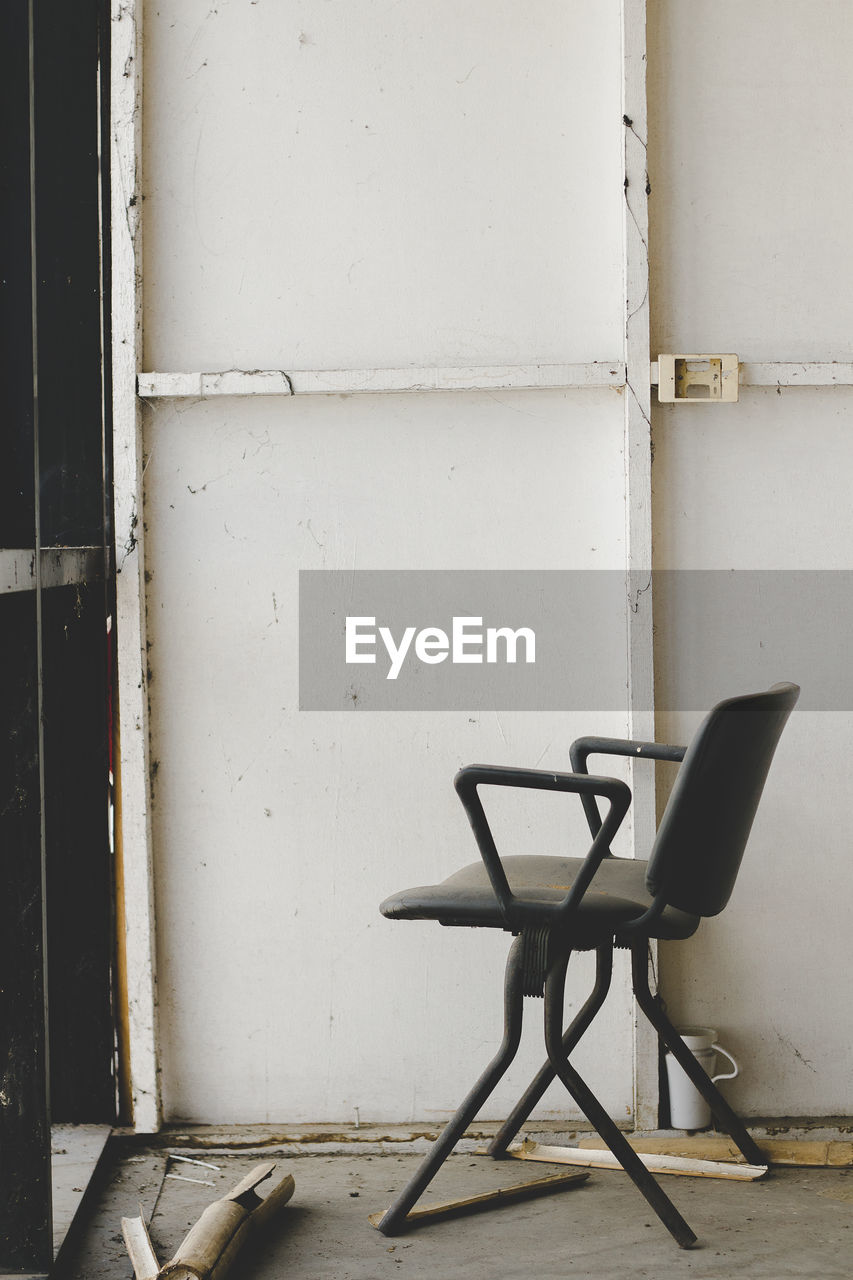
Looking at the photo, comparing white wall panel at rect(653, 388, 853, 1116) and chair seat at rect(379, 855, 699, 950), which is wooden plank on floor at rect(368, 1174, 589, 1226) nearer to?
white wall panel at rect(653, 388, 853, 1116)

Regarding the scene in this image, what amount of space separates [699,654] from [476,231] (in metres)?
1.04

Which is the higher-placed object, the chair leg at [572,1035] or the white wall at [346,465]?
the white wall at [346,465]

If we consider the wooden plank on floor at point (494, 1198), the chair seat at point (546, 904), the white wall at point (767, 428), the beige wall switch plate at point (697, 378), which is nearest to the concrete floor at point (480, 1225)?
the wooden plank on floor at point (494, 1198)

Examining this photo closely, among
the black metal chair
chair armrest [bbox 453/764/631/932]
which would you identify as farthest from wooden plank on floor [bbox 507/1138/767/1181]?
chair armrest [bbox 453/764/631/932]

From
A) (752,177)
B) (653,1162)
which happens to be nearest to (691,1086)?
(653,1162)

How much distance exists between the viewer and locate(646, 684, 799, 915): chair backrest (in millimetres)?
1955

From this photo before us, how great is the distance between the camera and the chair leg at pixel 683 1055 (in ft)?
7.63

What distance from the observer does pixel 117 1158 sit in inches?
97.7

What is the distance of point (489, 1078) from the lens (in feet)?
6.98

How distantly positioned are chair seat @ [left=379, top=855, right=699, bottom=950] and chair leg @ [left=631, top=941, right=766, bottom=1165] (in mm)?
165

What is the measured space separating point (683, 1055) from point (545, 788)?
77 centimetres

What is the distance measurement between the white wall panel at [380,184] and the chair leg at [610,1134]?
1311 millimetres

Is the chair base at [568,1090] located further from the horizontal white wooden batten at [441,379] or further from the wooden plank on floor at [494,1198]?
the horizontal white wooden batten at [441,379]

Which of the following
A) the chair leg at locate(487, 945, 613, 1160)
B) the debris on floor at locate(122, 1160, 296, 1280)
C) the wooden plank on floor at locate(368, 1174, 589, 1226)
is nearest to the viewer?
the debris on floor at locate(122, 1160, 296, 1280)
